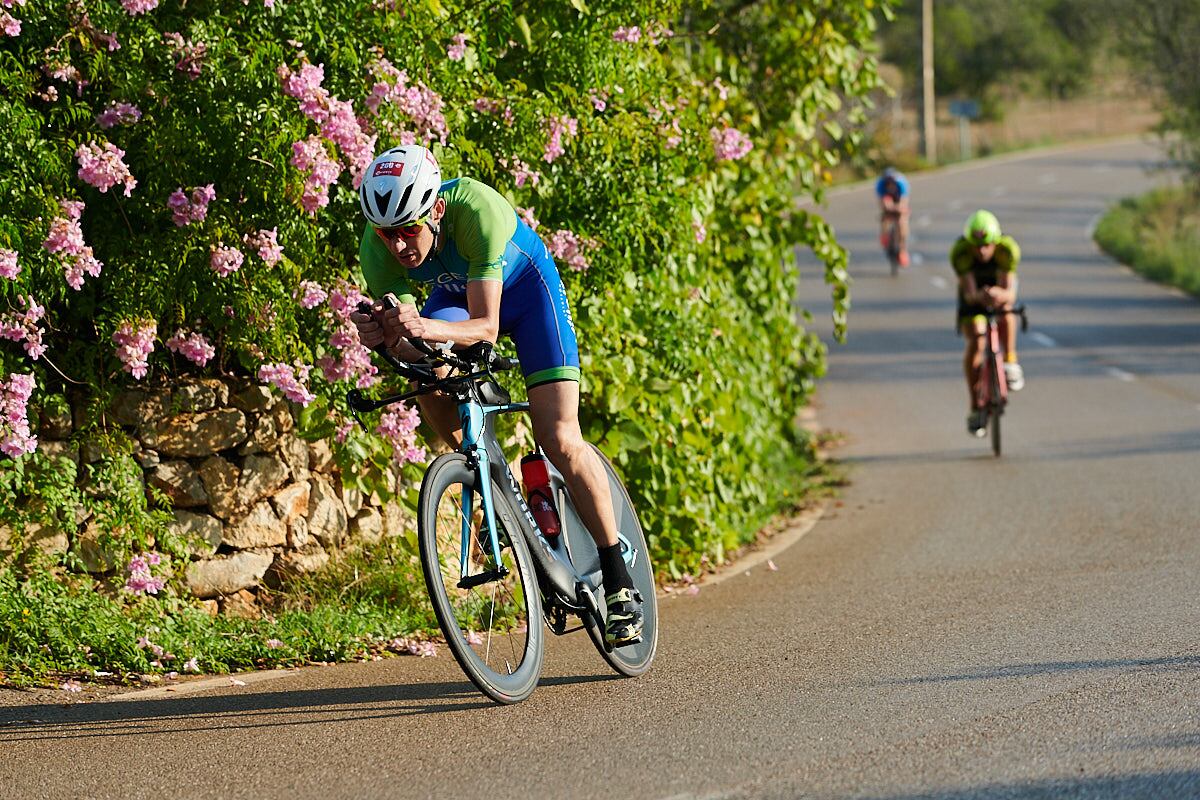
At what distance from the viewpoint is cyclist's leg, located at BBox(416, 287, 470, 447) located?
603 centimetres

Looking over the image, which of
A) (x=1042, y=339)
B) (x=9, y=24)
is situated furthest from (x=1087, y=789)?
(x=1042, y=339)

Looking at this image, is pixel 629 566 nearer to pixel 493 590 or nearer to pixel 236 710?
pixel 493 590

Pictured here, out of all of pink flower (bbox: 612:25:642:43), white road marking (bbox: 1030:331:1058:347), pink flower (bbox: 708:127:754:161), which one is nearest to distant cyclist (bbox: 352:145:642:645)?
pink flower (bbox: 612:25:642:43)

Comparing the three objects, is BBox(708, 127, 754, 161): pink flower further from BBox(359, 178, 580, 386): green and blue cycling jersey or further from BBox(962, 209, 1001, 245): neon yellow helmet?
BBox(962, 209, 1001, 245): neon yellow helmet

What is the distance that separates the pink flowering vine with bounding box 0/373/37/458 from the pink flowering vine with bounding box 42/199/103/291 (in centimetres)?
41

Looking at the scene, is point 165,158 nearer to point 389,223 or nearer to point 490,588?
point 389,223

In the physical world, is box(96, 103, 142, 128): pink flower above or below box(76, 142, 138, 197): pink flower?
above

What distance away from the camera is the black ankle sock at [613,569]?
618 centimetres

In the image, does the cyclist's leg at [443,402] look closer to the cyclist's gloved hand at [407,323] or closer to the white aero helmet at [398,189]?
the white aero helmet at [398,189]

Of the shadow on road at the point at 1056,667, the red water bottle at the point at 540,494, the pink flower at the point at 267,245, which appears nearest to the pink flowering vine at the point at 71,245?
the pink flower at the point at 267,245

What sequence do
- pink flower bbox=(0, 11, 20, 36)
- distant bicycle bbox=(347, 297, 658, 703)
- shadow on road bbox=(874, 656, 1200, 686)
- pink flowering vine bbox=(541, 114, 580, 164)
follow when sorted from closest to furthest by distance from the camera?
1. distant bicycle bbox=(347, 297, 658, 703)
2. shadow on road bbox=(874, 656, 1200, 686)
3. pink flower bbox=(0, 11, 20, 36)
4. pink flowering vine bbox=(541, 114, 580, 164)

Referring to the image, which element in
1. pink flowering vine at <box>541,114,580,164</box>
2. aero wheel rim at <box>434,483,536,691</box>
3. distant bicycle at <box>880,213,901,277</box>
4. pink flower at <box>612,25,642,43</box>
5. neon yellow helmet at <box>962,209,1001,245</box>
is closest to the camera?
aero wheel rim at <box>434,483,536,691</box>

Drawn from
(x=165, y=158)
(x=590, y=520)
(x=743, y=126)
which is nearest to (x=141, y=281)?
(x=165, y=158)

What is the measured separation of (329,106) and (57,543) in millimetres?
2013
